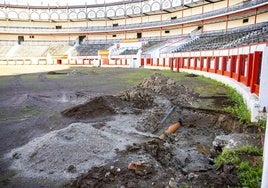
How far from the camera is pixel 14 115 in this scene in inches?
400

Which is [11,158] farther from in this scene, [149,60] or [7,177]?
[149,60]

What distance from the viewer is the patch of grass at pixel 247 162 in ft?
13.8

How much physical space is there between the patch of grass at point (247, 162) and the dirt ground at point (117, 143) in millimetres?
180

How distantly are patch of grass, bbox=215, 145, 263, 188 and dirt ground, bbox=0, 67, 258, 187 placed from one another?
18 centimetres

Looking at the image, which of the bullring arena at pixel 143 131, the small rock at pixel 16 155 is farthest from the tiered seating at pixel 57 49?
the small rock at pixel 16 155

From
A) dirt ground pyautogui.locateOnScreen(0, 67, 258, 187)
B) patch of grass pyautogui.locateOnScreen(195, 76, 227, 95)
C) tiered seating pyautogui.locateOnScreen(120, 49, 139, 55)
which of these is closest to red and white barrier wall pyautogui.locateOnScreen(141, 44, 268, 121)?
patch of grass pyautogui.locateOnScreen(195, 76, 227, 95)

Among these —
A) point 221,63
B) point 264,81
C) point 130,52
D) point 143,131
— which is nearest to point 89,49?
point 130,52

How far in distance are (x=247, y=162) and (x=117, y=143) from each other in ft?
9.57

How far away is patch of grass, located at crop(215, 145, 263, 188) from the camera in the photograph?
422 cm

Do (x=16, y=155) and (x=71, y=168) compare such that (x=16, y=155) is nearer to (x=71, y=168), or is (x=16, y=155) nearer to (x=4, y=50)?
(x=71, y=168)

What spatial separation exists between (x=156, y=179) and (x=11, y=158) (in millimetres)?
3625

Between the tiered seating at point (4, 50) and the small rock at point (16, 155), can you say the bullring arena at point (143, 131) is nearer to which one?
the small rock at point (16, 155)

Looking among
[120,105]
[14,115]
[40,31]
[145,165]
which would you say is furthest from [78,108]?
[40,31]

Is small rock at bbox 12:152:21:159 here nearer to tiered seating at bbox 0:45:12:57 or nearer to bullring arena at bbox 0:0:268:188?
bullring arena at bbox 0:0:268:188
